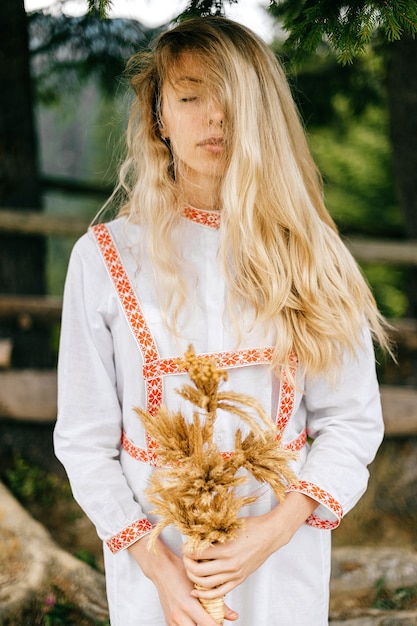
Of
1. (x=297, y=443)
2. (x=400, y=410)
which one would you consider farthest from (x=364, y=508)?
(x=297, y=443)

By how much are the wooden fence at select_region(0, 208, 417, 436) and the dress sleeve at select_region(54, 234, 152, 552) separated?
1939 mm

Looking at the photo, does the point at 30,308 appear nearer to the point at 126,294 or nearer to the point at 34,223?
the point at 34,223

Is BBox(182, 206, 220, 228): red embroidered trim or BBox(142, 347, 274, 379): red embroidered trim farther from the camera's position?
BBox(182, 206, 220, 228): red embroidered trim

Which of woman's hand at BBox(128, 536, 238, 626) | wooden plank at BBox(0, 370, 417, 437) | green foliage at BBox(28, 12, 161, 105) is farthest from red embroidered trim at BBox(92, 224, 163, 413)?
wooden plank at BBox(0, 370, 417, 437)

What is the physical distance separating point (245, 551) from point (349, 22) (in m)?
1.17

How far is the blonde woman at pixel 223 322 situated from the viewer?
1465mm

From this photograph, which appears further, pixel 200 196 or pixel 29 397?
pixel 29 397

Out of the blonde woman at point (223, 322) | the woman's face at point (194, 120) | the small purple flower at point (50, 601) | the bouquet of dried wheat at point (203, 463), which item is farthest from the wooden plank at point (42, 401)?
the bouquet of dried wheat at point (203, 463)

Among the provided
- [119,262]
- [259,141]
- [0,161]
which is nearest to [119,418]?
[119,262]

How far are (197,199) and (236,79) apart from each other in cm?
30

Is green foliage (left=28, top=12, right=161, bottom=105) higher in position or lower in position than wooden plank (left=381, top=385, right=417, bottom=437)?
higher

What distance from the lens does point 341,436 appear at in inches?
60.1

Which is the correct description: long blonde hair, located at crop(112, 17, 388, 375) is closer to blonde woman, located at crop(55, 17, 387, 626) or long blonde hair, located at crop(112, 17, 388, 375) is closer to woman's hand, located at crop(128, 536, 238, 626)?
blonde woman, located at crop(55, 17, 387, 626)

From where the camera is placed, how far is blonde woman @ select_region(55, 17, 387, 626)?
1.46m
